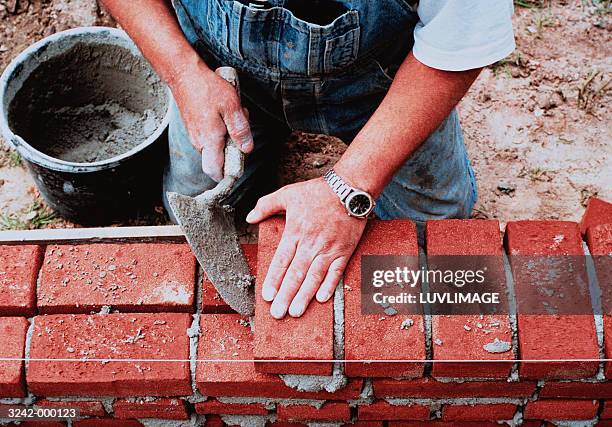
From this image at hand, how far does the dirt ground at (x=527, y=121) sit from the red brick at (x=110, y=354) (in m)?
1.13

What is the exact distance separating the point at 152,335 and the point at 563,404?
1322 millimetres

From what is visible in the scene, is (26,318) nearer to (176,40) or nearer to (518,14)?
(176,40)

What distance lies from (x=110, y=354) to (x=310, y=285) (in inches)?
25.4

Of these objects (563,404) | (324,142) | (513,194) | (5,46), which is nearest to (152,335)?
(563,404)

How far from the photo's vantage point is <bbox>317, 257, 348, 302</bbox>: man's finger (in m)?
2.06

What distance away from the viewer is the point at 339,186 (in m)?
2.16

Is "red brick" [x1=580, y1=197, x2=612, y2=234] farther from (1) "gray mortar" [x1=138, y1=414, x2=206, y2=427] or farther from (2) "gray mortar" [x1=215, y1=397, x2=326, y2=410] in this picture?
(1) "gray mortar" [x1=138, y1=414, x2=206, y2=427]

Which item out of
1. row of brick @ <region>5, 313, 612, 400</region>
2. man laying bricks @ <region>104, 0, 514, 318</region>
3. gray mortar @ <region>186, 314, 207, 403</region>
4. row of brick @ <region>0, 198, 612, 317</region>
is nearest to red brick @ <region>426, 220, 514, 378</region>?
row of brick @ <region>0, 198, 612, 317</region>

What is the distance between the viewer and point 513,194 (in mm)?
3307

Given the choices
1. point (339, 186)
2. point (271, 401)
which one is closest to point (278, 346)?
point (271, 401)

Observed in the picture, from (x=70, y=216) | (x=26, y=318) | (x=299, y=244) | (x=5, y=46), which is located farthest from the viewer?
(x=5, y=46)

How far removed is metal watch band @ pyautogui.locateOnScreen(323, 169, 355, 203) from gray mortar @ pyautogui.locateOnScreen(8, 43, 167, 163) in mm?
1357

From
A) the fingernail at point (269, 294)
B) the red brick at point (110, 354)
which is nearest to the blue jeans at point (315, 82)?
the fingernail at point (269, 294)

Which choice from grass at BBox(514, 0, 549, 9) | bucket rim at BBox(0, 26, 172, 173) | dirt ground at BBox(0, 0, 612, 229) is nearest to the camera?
bucket rim at BBox(0, 26, 172, 173)
